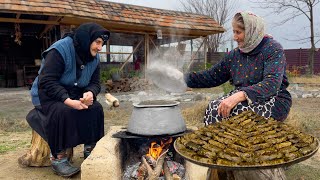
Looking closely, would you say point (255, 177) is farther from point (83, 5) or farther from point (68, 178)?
point (83, 5)

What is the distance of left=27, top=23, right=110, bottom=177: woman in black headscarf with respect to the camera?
2.91m

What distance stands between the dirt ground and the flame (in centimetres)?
82

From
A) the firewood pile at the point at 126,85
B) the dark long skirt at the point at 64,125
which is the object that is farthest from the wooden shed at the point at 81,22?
the dark long skirt at the point at 64,125

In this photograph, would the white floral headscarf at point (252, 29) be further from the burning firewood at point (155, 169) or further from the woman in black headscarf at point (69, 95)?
the woman in black headscarf at point (69, 95)

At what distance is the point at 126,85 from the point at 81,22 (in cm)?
262

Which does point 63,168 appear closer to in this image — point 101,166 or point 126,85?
point 101,166

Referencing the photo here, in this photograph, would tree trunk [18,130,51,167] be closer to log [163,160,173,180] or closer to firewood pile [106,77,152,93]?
log [163,160,173,180]

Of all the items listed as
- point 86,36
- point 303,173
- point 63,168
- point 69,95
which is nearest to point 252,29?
point 86,36

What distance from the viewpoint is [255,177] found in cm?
230

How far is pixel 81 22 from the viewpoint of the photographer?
392 inches

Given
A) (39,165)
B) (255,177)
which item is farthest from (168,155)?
(39,165)

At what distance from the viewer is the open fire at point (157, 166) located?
265cm

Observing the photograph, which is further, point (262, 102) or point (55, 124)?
point (55, 124)

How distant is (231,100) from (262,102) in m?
0.53
